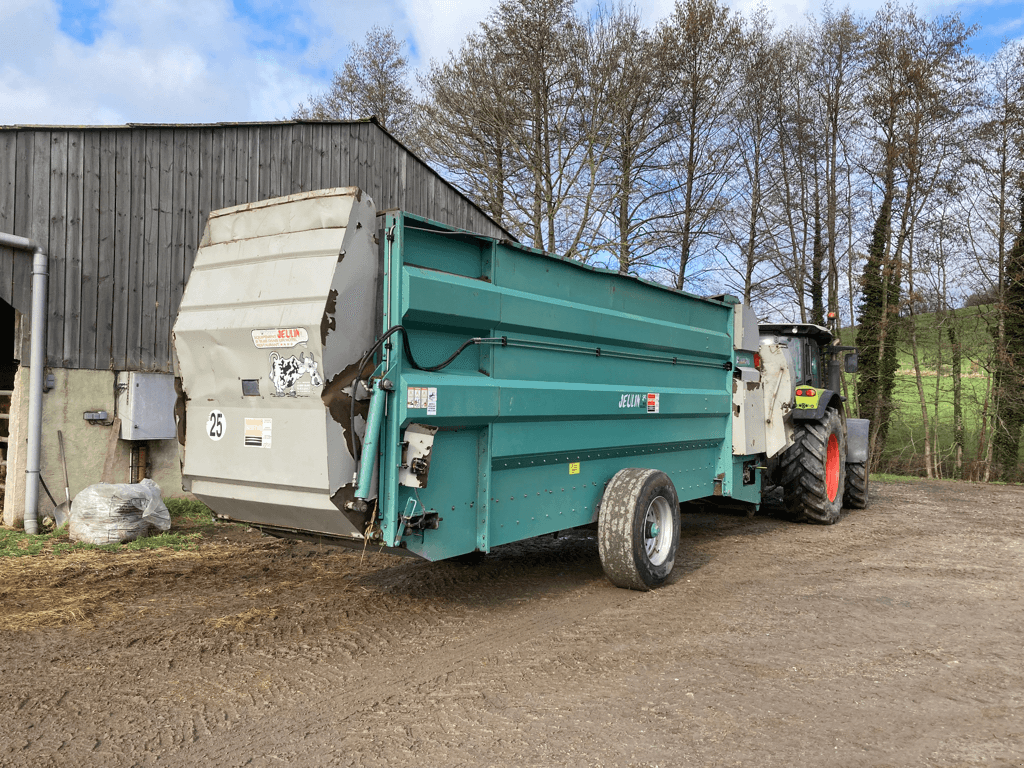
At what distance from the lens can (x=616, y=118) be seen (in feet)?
63.1

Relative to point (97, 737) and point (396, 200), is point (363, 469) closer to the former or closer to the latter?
point (97, 737)

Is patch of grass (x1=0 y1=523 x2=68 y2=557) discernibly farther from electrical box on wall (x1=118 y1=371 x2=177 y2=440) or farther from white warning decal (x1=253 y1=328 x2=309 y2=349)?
white warning decal (x1=253 y1=328 x2=309 y2=349)

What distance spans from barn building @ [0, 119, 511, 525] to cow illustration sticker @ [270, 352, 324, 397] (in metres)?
5.03

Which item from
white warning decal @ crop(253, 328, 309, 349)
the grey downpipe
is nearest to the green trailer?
white warning decal @ crop(253, 328, 309, 349)

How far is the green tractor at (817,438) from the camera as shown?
27.2ft

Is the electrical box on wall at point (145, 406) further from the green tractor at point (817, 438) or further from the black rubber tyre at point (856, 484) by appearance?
the black rubber tyre at point (856, 484)

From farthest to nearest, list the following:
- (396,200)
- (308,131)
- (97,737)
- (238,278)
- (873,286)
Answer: (873,286) → (396,200) → (308,131) → (238,278) → (97,737)

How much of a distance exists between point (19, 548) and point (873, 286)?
18.1 m

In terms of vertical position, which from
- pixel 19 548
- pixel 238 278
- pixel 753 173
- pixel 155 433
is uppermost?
pixel 753 173

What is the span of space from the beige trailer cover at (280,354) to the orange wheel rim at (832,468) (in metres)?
6.68

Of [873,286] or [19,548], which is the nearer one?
[19,548]

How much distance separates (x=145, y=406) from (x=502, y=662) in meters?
6.09

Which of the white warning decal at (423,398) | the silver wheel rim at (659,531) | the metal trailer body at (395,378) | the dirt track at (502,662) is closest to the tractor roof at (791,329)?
the dirt track at (502,662)

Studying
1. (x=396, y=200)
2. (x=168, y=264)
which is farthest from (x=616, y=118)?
(x=168, y=264)
